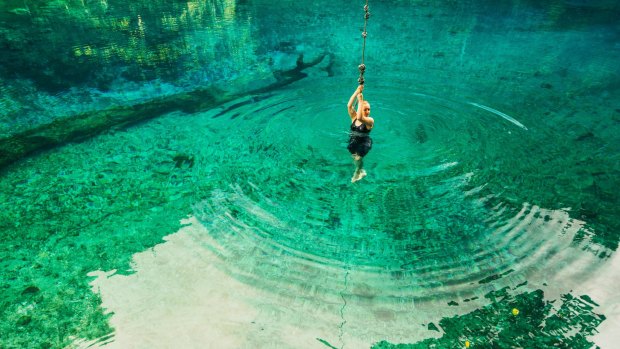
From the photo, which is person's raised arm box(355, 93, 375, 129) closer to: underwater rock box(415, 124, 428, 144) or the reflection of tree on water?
underwater rock box(415, 124, 428, 144)

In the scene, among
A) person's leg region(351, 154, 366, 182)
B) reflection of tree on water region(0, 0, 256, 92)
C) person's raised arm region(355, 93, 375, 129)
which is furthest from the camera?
reflection of tree on water region(0, 0, 256, 92)

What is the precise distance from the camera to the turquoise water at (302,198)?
5.97 metres

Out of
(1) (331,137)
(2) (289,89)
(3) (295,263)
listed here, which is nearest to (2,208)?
(3) (295,263)

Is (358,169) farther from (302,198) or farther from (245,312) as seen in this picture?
(245,312)

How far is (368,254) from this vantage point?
7066 millimetres

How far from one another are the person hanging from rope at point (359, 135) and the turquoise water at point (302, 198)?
279mm

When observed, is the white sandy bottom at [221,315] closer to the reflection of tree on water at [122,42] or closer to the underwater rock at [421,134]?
the underwater rock at [421,134]

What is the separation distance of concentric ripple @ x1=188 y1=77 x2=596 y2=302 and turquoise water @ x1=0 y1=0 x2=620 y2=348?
4 cm

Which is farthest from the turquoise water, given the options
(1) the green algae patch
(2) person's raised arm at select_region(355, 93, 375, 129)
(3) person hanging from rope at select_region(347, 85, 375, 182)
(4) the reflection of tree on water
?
(2) person's raised arm at select_region(355, 93, 375, 129)

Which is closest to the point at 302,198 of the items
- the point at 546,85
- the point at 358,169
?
the point at 358,169

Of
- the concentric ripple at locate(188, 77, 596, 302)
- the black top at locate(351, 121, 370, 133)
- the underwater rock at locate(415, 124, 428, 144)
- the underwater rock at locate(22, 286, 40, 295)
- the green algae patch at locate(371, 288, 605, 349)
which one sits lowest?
the green algae patch at locate(371, 288, 605, 349)

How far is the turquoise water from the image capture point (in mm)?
5969

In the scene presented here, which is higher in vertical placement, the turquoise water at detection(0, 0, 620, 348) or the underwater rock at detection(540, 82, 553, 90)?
the underwater rock at detection(540, 82, 553, 90)

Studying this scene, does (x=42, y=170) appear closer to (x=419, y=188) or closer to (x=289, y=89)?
(x=289, y=89)
